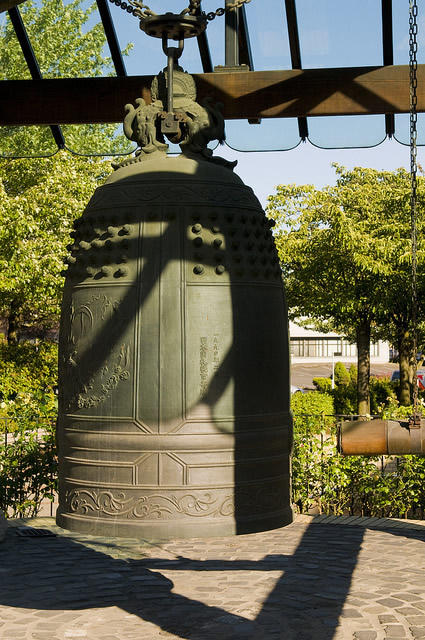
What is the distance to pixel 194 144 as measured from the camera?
144 inches

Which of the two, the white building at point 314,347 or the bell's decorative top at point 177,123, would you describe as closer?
the bell's decorative top at point 177,123

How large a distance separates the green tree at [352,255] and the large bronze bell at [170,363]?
1993cm

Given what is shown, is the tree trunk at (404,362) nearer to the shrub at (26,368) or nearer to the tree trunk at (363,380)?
the tree trunk at (363,380)

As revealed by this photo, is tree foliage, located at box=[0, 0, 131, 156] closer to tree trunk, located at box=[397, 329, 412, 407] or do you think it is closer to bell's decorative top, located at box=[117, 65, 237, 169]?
tree trunk, located at box=[397, 329, 412, 407]

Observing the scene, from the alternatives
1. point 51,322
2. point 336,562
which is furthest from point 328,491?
point 51,322

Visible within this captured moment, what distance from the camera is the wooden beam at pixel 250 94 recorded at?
26.6 ft

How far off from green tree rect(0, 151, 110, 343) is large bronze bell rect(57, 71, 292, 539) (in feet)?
51.5

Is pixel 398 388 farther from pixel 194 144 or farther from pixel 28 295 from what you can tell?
pixel 194 144

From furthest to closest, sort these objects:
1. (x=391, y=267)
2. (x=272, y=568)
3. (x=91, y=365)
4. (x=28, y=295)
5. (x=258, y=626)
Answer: (x=391, y=267) → (x=28, y=295) → (x=272, y=568) → (x=258, y=626) → (x=91, y=365)

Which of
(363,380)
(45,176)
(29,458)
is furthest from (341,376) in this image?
(29,458)

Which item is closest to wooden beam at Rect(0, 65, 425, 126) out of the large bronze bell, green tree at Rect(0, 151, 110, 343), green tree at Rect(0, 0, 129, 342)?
the large bronze bell

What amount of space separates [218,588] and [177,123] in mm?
3709

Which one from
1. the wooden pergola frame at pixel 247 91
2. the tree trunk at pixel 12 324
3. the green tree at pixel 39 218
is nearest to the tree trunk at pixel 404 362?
the green tree at pixel 39 218

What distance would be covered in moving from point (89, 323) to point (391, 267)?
70.8 feet
